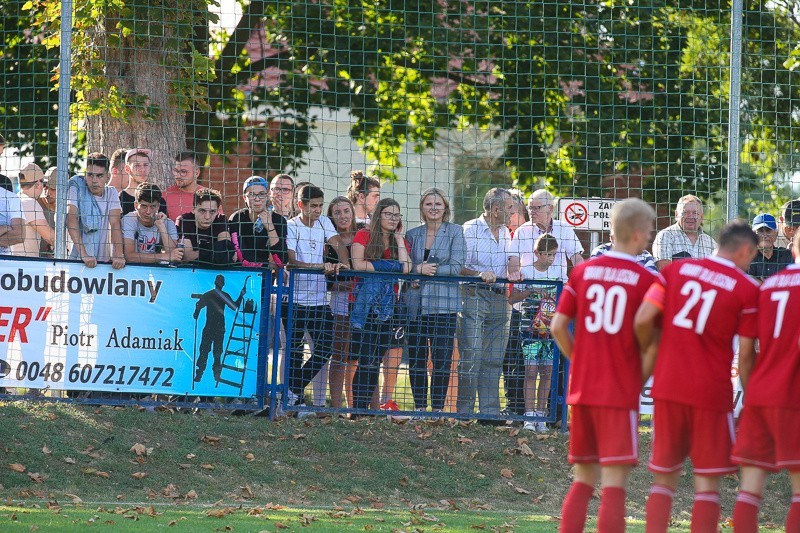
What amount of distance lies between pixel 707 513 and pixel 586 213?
22.4 ft

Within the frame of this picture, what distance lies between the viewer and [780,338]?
6.52 meters

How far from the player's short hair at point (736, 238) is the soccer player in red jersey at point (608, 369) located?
1.52 feet

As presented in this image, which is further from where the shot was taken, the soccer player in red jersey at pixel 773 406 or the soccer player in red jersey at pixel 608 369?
the soccer player in red jersey at pixel 773 406

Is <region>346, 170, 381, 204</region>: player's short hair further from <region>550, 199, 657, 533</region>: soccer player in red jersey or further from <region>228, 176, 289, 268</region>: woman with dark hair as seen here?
<region>550, 199, 657, 533</region>: soccer player in red jersey

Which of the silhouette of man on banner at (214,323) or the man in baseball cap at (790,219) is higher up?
the man in baseball cap at (790,219)

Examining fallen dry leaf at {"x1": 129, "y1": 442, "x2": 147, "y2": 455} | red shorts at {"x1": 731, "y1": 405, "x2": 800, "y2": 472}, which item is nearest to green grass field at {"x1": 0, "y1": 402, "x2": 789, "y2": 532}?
fallen dry leaf at {"x1": 129, "y1": 442, "x2": 147, "y2": 455}

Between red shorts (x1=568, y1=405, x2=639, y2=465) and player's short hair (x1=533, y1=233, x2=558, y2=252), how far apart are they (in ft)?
16.5

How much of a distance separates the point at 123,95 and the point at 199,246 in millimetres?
2558

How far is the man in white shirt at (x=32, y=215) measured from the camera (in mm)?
11094

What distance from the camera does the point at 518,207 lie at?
11.9 metres

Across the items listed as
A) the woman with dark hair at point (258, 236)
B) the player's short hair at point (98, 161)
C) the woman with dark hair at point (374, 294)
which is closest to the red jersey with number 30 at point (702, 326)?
the woman with dark hair at point (374, 294)

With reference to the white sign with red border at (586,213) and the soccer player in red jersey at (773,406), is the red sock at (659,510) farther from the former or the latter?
the white sign with red border at (586,213)

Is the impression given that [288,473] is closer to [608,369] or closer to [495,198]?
[495,198]

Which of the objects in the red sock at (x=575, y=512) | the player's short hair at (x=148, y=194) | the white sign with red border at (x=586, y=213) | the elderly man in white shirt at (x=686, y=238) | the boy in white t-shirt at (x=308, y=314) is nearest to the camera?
the red sock at (x=575, y=512)
